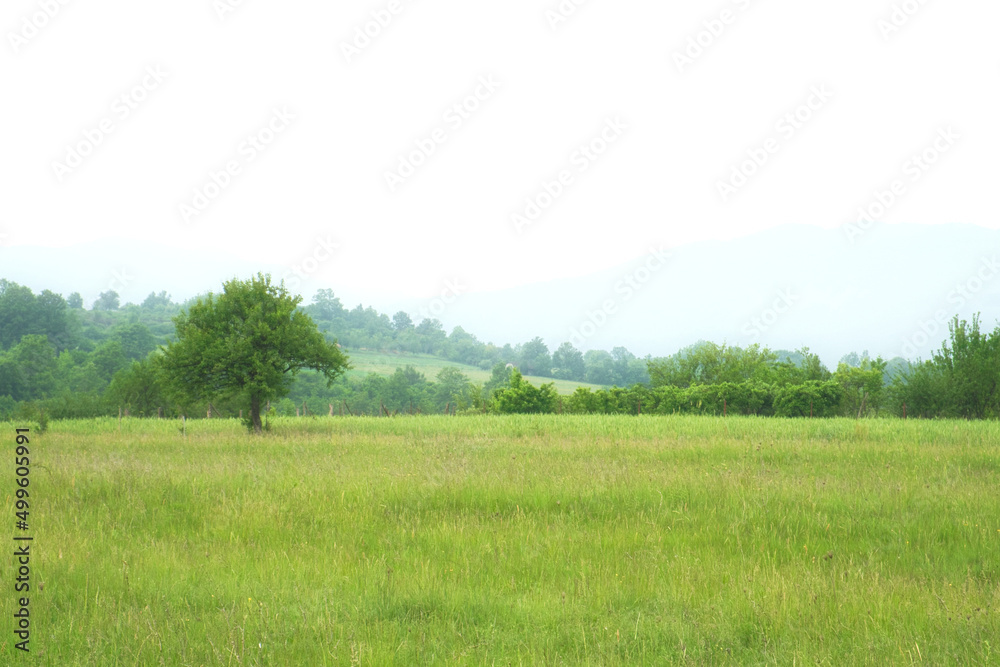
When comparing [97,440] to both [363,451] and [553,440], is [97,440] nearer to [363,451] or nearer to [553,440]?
[363,451]

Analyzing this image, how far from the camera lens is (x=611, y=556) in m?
6.72

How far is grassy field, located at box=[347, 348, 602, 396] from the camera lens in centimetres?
14075

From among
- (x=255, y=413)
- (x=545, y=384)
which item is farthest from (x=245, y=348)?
(x=545, y=384)

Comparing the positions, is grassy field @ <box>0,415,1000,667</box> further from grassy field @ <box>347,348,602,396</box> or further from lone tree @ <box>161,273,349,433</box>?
grassy field @ <box>347,348,602,396</box>

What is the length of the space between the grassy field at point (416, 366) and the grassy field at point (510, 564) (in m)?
123

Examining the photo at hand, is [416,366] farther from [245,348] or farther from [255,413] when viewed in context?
[245,348]

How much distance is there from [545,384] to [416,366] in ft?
370

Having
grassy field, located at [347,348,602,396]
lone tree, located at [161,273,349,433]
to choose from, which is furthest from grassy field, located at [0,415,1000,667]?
grassy field, located at [347,348,602,396]

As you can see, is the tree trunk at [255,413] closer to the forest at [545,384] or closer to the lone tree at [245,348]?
the lone tree at [245,348]

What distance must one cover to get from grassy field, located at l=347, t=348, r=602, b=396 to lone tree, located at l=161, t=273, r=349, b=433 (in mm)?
109588

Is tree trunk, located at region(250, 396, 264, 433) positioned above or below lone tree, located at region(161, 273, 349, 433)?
below

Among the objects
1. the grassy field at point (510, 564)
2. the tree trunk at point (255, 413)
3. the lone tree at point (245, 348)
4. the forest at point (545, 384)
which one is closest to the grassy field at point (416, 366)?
the forest at point (545, 384)

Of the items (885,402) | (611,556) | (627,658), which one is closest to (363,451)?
(611,556)

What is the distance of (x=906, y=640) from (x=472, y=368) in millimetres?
170503
